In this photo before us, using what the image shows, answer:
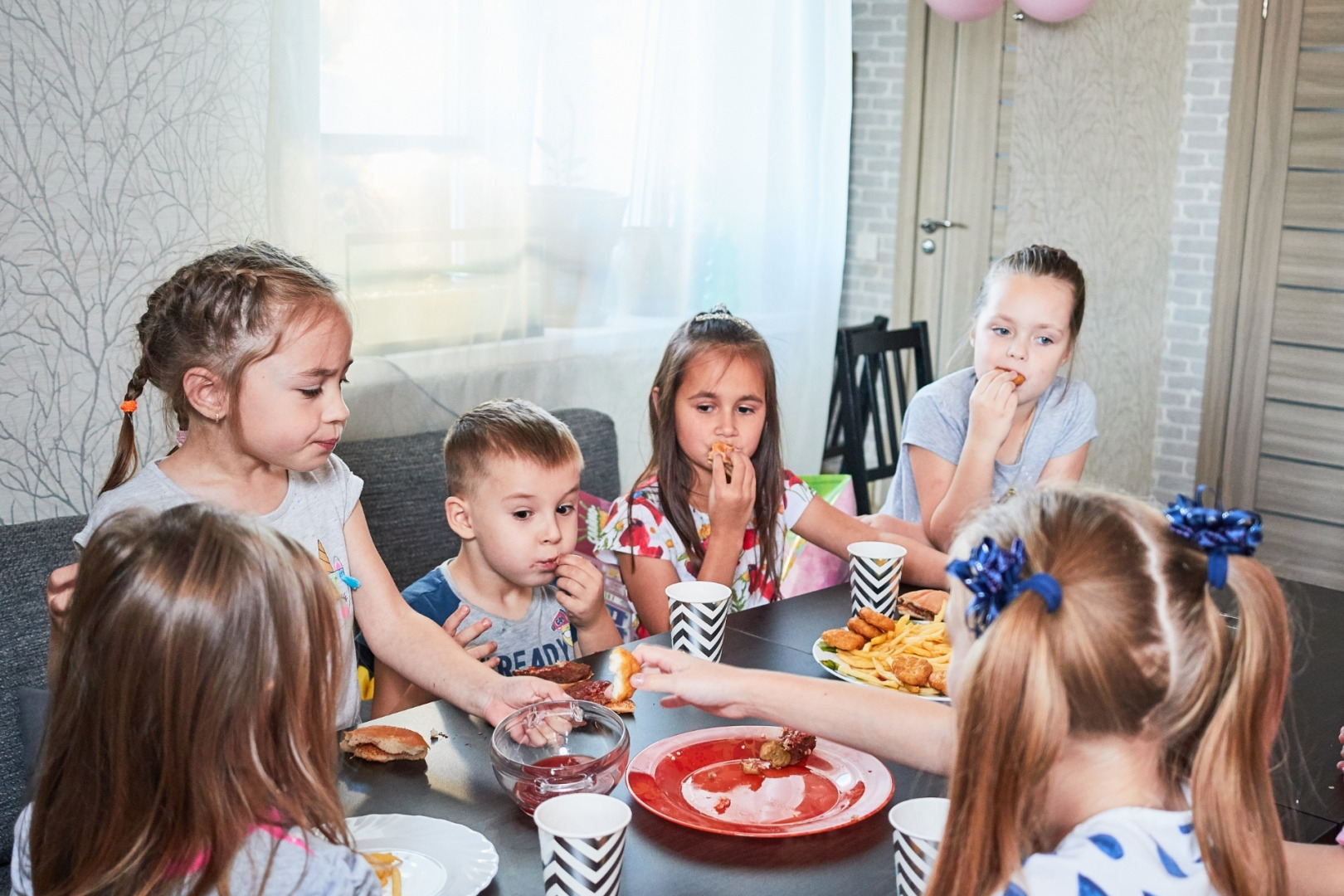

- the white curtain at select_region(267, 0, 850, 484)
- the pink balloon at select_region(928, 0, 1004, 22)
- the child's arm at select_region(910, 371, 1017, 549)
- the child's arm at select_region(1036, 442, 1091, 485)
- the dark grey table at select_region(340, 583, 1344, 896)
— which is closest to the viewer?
the dark grey table at select_region(340, 583, 1344, 896)

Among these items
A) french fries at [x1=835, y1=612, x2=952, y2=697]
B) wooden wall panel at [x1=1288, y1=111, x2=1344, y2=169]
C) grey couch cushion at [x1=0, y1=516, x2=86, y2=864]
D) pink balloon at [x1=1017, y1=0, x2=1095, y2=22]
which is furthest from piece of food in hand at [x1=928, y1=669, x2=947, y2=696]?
wooden wall panel at [x1=1288, y1=111, x2=1344, y2=169]

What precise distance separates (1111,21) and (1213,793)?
14.5 feet

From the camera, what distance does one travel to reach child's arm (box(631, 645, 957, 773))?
1.34 m

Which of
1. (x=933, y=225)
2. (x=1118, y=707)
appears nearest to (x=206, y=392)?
(x=1118, y=707)

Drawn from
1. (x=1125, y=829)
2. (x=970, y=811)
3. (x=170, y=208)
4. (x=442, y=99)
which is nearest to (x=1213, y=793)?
(x=1125, y=829)

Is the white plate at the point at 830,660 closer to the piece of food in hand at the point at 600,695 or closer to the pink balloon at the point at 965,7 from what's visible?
the piece of food in hand at the point at 600,695

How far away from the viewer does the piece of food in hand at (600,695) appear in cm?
157

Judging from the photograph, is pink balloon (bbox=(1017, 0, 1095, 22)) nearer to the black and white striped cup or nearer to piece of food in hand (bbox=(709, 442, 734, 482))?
piece of food in hand (bbox=(709, 442, 734, 482))

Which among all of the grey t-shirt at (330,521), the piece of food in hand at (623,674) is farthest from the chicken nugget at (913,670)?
the grey t-shirt at (330,521)

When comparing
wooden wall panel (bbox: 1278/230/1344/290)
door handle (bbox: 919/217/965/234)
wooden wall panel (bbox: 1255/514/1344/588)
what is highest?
door handle (bbox: 919/217/965/234)

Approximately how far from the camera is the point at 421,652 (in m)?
1.76

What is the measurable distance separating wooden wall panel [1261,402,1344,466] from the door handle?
138cm

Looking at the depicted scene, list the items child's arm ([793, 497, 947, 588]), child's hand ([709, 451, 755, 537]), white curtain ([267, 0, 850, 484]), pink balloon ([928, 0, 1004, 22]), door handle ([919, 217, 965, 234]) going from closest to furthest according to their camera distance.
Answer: child's hand ([709, 451, 755, 537]) < child's arm ([793, 497, 947, 588]) < white curtain ([267, 0, 850, 484]) < pink balloon ([928, 0, 1004, 22]) < door handle ([919, 217, 965, 234])

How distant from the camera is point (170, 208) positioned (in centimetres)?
266
